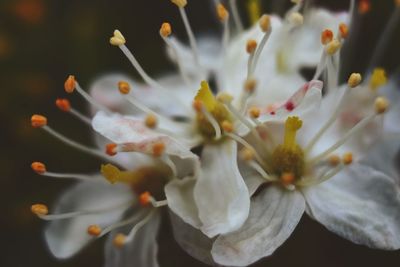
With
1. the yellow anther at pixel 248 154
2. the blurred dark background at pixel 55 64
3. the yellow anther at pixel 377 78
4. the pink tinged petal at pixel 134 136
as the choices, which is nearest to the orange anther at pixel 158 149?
the pink tinged petal at pixel 134 136

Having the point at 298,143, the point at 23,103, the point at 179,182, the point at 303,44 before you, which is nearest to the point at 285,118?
the point at 298,143

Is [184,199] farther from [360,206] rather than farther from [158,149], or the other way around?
[360,206]

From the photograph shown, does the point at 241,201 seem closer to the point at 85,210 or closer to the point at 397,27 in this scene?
the point at 85,210

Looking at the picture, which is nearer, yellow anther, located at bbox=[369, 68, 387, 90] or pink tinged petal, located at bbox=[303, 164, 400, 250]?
pink tinged petal, located at bbox=[303, 164, 400, 250]

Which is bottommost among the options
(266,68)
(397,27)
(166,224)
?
(397,27)

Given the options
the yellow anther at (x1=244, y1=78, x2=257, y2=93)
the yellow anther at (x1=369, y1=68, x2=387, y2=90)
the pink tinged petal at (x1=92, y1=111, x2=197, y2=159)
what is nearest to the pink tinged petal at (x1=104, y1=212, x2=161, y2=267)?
the pink tinged petal at (x1=92, y1=111, x2=197, y2=159)

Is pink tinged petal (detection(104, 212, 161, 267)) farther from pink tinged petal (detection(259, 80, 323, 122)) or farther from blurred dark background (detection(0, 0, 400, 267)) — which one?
blurred dark background (detection(0, 0, 400, 267))
